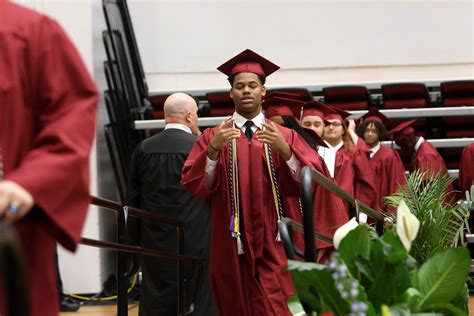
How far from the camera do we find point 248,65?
630 cm

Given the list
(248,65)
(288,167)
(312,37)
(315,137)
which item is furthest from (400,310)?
(312,37)

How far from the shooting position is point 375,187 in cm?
1058

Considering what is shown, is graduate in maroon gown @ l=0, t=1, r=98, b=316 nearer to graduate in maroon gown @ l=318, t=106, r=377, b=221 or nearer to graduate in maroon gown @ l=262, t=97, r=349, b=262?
graduate in maroon gown @ l=262, t=97, r=349, b=262

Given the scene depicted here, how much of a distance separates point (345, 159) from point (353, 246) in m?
6.14

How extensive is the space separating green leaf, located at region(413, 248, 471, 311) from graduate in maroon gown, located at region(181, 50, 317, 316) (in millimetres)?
2552

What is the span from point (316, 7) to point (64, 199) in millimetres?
11906

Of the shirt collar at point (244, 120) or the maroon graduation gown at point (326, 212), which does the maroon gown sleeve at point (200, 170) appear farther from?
the maroon graduation gown at point (326, 212)

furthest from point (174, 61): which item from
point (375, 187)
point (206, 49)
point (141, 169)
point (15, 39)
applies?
point (15, 39)

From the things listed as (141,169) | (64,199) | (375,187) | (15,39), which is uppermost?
(15,39)

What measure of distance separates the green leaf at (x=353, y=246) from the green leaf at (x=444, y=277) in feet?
0.62

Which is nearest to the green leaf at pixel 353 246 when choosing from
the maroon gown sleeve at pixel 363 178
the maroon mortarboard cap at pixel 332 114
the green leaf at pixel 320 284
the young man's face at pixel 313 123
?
the green leaf at pixel 320 284

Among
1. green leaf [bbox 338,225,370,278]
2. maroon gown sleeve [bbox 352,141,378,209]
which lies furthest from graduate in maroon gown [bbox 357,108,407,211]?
green leaf [bbox 338,225,370,278]

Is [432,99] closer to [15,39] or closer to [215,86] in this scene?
[215,86]

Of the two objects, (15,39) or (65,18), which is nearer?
(15,39)
